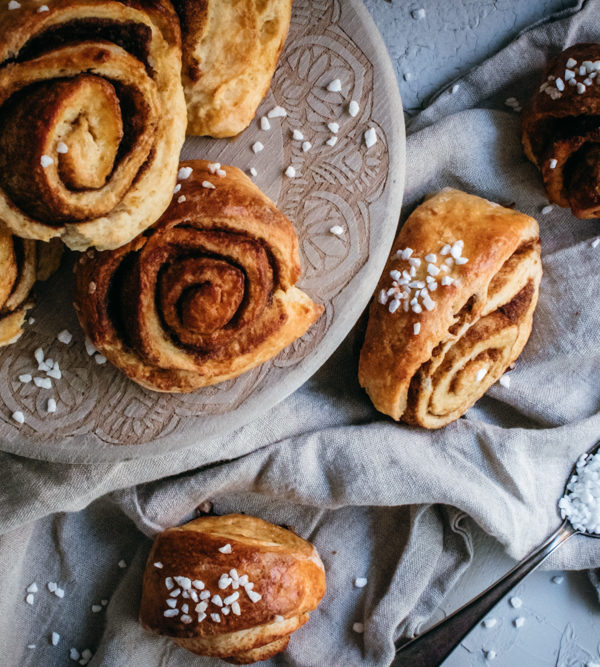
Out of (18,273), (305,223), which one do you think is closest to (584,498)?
(305,223)

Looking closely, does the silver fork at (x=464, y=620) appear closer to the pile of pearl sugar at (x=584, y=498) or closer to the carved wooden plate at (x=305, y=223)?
the pile of pearl sugar at (x=584, y=498)

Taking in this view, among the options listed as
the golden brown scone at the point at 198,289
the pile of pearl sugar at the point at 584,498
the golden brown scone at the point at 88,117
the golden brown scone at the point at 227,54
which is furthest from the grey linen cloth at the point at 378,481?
the golden brown scone at the point at 88,117

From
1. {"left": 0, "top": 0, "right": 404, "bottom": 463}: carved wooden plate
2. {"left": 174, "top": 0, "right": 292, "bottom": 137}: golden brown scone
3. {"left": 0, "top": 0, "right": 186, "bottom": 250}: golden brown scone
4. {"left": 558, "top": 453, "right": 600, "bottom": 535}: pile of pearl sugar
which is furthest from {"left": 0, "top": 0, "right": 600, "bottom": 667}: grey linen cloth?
{"left": 0, "top": 0, "right": 186, "bottom": 250}: golden brown scone

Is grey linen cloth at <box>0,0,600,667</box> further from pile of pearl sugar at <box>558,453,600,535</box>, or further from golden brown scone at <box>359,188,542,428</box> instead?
golden brown scone at <box>359,188,542,428</box>

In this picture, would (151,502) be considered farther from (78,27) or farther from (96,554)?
(78,27)

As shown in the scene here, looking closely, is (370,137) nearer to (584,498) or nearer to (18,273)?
(18,273)

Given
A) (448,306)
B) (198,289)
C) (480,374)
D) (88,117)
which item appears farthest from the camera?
(480,374)

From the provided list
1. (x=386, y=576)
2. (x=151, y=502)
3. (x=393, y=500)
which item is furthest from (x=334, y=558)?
(x=151, y=502)
